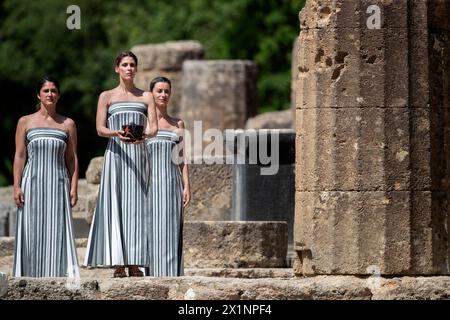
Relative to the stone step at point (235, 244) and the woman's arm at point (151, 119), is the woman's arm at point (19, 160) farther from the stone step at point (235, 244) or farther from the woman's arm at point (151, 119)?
the stone step at point (235, 244)

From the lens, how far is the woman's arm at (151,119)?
16.6 metres

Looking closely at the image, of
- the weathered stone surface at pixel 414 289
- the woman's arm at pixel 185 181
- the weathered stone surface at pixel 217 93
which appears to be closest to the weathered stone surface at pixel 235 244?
the woman's arm at pixel 185 181

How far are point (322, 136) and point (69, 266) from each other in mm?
2522

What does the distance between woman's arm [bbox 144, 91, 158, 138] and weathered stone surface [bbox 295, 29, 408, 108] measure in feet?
5.27

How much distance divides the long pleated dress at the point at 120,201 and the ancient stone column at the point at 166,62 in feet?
50.8

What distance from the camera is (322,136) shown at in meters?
15.6

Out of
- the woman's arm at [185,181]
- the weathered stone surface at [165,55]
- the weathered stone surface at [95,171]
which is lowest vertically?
the woman's arm at [185,181]

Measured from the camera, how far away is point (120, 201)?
1692cm

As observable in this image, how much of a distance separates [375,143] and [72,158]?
8.82ft

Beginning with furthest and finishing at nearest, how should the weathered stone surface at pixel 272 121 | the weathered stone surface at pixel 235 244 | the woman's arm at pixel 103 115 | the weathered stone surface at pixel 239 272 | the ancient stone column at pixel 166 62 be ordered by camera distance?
the ancient stone column at pixel 166 62, the weathered stone surface at pixel 272 121, the weathered stone surface at pixel 235 244, the weathered stone surface at pixel 239 272, the woman's arm at pixel 103 115

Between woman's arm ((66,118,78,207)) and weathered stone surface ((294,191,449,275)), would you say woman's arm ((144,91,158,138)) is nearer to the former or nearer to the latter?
woman's arm ((66,118,78,207))

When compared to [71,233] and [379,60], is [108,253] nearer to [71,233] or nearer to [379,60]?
[71,233]

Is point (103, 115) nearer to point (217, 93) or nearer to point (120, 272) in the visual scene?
point (120, 272)

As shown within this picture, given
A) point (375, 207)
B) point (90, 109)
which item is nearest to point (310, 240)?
point (375, 207)
